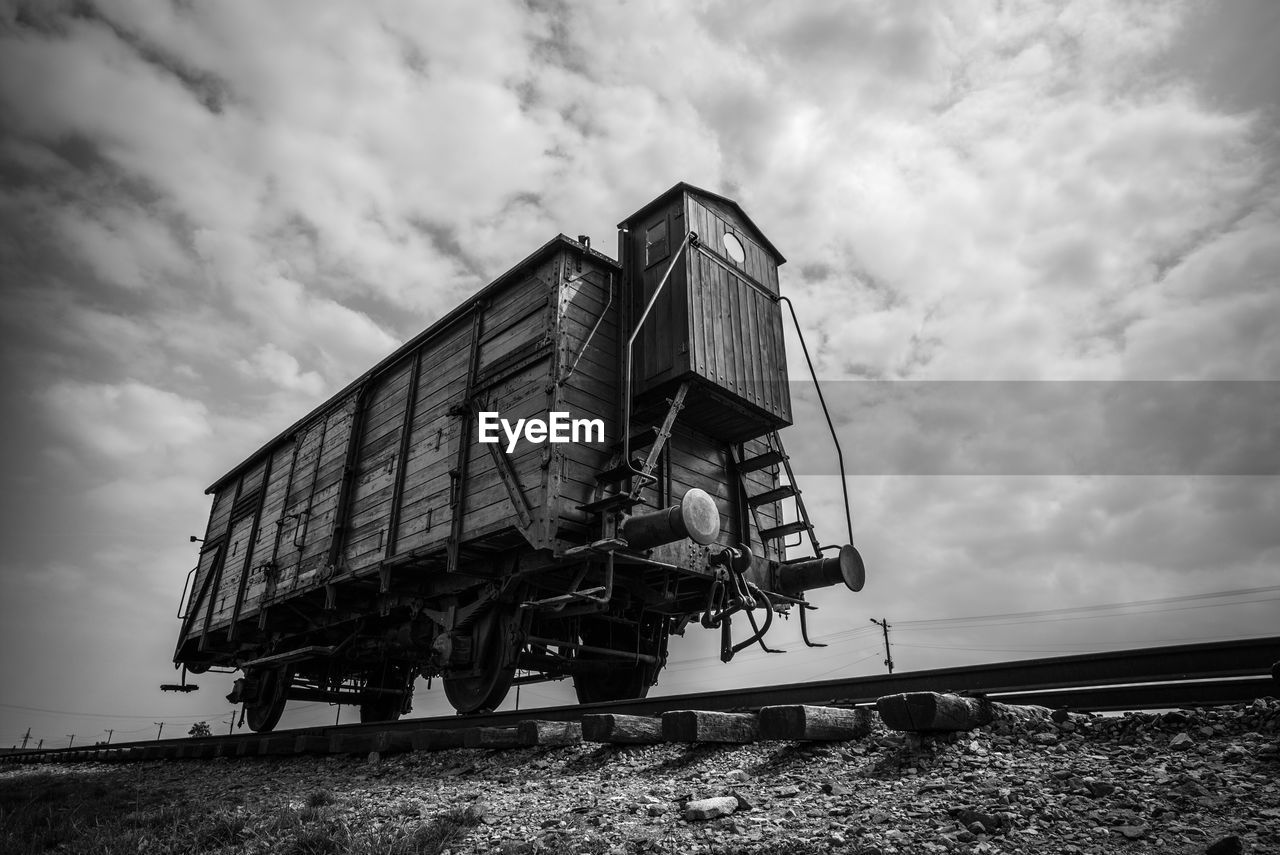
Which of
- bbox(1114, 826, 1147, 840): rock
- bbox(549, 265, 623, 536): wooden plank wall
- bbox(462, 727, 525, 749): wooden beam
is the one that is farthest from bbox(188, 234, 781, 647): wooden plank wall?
bbox(1114, 826, 1147, 840): rock

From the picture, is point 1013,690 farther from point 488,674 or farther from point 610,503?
point 488,674

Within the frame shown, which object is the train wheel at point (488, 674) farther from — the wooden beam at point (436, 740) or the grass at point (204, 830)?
the grass at point (204, 830)

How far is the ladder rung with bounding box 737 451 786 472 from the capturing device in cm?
1016

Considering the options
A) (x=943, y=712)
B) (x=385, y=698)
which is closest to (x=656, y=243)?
(x=943, y=712)

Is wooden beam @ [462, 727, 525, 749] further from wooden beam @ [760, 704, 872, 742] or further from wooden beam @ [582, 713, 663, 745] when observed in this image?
wooden beam @ [760, 704, 872, 742]

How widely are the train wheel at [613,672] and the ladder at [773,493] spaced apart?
234 centimetres

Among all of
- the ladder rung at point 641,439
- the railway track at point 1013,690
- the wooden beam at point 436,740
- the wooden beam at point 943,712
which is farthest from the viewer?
the ladder rung at point 641,439

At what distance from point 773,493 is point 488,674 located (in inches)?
164

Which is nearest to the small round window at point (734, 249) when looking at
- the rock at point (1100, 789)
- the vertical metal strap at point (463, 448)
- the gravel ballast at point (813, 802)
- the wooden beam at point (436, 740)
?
the vertical metal strap at point (463, 448)

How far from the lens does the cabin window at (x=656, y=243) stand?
1014 cm

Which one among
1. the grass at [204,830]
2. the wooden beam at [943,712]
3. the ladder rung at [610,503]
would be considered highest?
the ladder rung at [610,503]

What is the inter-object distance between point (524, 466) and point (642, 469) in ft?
4.53

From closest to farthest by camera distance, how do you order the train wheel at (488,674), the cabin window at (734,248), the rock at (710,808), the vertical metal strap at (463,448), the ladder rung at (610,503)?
the rock at (710,808) → the ladder rung at (610,503) → the train wheel at (488,674) → the vertical metal strap at (463,448) → the cabin window at (734,248)

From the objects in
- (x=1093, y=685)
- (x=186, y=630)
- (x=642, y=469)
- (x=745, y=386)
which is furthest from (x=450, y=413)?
(x=186, y=630)
